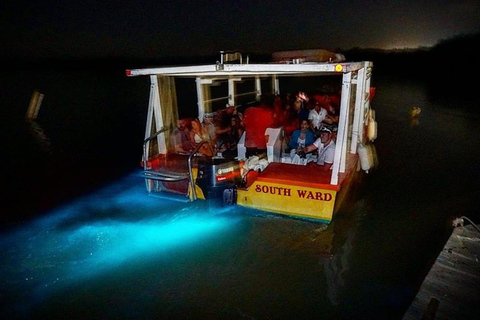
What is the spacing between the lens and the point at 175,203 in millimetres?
8023

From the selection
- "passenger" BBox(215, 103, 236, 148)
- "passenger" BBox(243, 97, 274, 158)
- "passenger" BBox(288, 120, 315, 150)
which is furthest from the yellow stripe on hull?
"passenger" BBox(215, 103, 236, 148)

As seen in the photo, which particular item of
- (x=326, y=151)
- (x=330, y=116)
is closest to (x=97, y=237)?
(x=326, y=151)

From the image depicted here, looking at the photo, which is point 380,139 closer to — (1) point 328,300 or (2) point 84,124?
(1) point 328,300

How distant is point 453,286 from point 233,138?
5124 mm

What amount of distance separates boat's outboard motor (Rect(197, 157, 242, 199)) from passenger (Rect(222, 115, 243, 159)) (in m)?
1.45

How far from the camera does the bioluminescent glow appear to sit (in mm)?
5516

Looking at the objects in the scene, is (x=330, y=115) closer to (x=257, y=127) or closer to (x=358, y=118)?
(x=358, y=118)

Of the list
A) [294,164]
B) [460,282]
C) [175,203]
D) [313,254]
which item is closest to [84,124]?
[175,203]

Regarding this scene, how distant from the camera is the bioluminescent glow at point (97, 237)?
5.52 metres

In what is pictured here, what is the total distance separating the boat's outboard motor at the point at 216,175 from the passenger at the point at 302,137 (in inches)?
70.0

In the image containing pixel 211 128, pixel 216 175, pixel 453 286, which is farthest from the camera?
pixel 211 128

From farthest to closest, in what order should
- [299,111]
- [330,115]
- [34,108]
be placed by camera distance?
[34,108]
[299,111]
[330,115]

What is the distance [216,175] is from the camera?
6.16m

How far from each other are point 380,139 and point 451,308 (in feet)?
43.1
